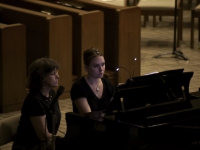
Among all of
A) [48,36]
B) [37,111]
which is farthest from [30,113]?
[48,36]

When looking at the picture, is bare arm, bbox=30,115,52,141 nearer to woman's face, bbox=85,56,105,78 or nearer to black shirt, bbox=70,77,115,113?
black shirt, bbox=70,77,115,113

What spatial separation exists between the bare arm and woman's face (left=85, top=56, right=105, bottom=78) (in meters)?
0.57

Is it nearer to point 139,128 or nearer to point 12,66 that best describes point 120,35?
point 12,66

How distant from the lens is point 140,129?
12.6 feet

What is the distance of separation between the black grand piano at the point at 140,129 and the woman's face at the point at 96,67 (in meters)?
0.43

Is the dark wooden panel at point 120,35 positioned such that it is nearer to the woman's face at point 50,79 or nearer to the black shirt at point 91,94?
the black shirt at point 91,94

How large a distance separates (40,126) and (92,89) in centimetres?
60

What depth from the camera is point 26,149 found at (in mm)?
4320

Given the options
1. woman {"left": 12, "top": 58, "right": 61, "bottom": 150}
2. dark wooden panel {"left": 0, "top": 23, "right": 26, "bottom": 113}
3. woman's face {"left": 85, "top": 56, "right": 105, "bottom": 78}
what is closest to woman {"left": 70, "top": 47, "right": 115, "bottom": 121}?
woman's face {"left": 85, "top": 56, "right": 105, "bottom": 78}

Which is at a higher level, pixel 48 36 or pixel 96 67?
pixel 48 36

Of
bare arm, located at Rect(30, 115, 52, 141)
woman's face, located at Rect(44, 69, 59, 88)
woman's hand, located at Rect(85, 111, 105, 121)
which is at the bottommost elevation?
bare arm, located at Rect(30, 115, 52, 141)

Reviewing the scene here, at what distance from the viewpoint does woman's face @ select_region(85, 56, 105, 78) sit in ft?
15.1

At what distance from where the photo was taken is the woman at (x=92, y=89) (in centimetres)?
457

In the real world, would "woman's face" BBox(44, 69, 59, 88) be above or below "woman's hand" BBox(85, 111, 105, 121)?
above
